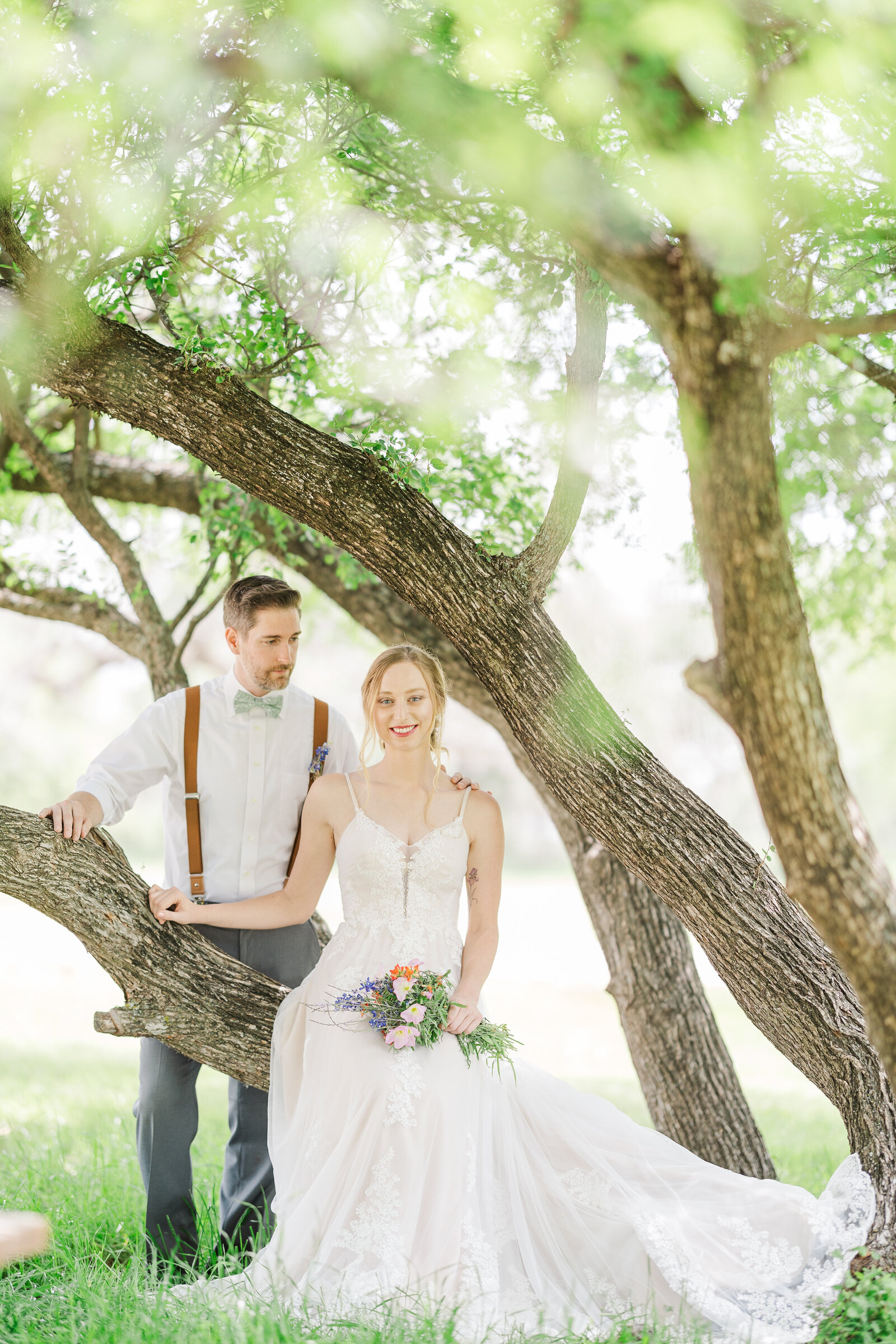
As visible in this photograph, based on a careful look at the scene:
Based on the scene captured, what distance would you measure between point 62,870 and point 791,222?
3.14 metres

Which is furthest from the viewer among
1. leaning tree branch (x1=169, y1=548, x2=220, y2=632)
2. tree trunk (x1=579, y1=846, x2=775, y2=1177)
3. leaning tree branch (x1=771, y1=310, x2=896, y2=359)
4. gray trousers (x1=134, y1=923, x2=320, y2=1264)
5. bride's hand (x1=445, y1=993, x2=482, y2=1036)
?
leaning tree branch (x1=169, y1=548, x2=220, y2=632)

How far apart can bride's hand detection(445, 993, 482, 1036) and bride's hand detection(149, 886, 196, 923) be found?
37.8 inches

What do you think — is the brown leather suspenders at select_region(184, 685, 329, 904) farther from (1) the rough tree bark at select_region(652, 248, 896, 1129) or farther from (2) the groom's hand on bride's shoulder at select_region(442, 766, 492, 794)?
(1) the rough tree bark at select_region(652, 248, 896, 1129)

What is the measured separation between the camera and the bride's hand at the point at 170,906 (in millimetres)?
3816

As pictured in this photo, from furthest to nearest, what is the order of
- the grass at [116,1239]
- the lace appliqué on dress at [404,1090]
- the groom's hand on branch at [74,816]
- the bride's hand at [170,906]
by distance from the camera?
the bride's hand at [170,906], the groom's hand on branch at [74,816], the lace appliqué on dress at [404,1090], the grass at [116,1239]

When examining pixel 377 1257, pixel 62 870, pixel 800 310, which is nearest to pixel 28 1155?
pixel 62 870

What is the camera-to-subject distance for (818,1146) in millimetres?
7145

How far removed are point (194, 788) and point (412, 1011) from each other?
1.29 m

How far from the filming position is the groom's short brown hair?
13.6ft

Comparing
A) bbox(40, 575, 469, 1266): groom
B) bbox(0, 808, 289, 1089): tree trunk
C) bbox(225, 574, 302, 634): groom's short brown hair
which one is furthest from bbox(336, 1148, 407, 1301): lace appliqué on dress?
bbox(225, 574, 302, 634): groom's short brown hair

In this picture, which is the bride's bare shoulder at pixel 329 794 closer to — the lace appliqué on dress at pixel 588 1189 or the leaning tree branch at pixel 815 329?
the lace appliqué on dress at pixel 588 1189

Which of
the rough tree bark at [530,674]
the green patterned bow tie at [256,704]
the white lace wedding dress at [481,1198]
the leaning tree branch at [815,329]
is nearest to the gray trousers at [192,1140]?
the white lace wedding dress at [481,1198]

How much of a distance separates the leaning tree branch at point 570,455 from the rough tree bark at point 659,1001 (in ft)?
3.80

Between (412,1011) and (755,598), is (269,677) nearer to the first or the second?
(412,1011)
